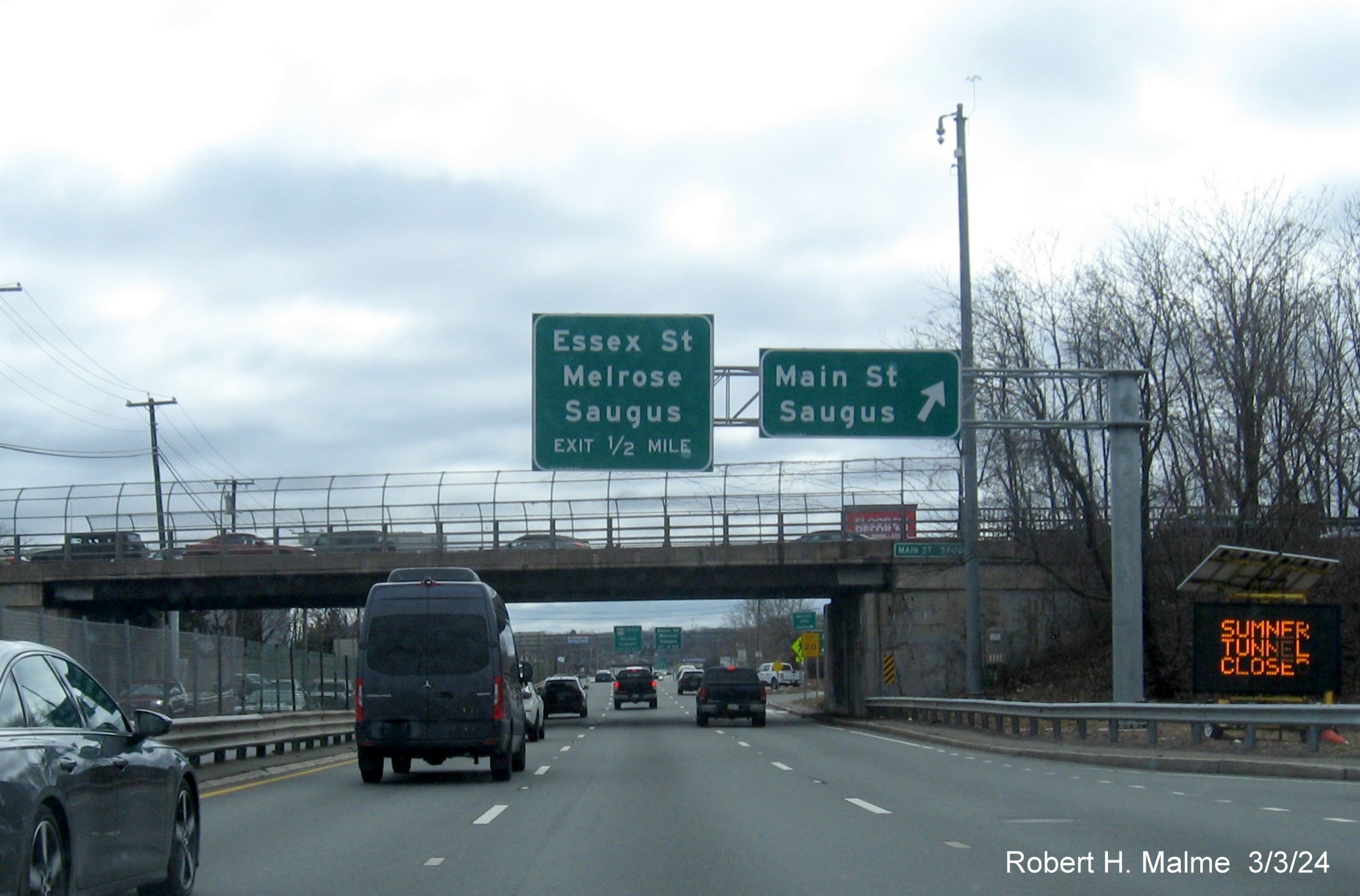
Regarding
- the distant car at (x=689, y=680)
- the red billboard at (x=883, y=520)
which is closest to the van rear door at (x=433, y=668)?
the red billboard at (x=883, y=520)

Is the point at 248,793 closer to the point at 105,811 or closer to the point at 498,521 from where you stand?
the point at 105,811

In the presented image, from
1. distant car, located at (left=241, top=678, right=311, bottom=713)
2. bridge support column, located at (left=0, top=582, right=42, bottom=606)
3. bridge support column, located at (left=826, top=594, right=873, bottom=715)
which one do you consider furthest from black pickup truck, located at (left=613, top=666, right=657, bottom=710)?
bridge support column, located at (left=0, top=582, right=42, bottom=606)

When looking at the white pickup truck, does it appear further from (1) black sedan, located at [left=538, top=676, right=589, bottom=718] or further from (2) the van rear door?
(2) the van rear door

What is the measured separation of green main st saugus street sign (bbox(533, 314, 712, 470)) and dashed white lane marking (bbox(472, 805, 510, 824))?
10.8 meters

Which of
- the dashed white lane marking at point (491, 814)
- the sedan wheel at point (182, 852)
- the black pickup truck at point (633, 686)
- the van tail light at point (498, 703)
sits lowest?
the black pickup truck at point (633, 686)

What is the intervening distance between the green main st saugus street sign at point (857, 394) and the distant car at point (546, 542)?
51.6 feet

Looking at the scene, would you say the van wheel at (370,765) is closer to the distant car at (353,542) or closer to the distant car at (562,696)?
the distant car at (353,542)

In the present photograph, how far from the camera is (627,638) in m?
115

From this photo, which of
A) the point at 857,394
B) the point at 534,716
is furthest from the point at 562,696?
the point at 857,394

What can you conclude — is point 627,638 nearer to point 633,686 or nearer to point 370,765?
point 633,686

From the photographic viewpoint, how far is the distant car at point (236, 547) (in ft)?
133

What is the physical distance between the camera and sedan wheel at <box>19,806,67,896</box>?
6.72m

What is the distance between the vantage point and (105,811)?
7793mm

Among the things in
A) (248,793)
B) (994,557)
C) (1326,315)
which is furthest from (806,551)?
(248,793)
